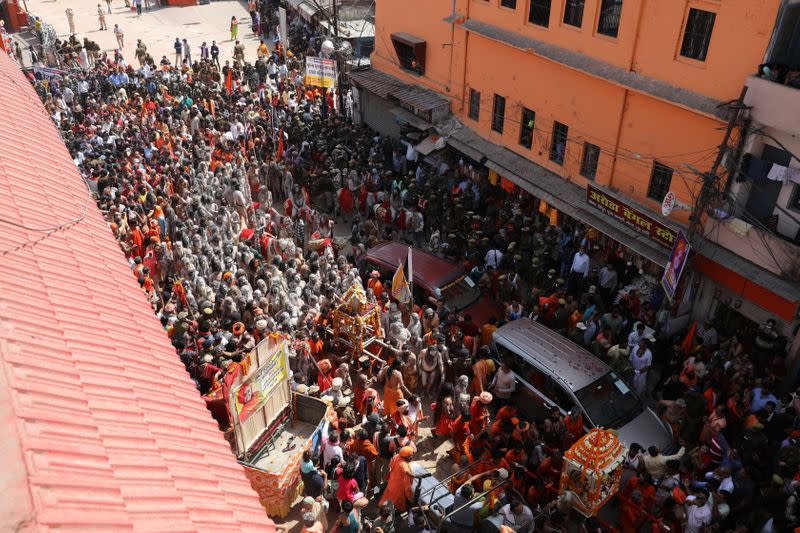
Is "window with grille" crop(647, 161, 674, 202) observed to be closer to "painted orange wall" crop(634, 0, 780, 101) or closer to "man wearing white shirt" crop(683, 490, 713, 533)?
"painted orange wall" crop(634, 0, 780, 101)

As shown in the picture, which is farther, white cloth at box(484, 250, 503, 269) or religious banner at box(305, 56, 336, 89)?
religious banner at box(305, 56, 336, 89)

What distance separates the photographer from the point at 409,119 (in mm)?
20688

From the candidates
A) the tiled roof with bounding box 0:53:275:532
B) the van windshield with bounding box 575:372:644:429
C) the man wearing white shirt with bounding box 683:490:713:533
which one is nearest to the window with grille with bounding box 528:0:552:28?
the van windshield with bounding box 575:372:644:429

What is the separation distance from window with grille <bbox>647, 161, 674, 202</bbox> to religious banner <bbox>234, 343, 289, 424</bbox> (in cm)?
892

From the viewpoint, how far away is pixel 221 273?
14156 mm

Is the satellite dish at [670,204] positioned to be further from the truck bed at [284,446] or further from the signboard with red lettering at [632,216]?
the truck bed at [284,446]

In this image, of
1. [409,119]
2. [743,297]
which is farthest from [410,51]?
[743,297]

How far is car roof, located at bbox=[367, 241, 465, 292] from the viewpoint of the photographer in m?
14.2

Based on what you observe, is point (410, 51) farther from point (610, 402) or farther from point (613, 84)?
point (610, 402)

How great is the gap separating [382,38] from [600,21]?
1012 cm

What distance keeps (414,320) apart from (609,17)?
803 cm

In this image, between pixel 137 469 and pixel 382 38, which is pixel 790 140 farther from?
pixel 382 38

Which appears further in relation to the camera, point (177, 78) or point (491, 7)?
point (177, 78)

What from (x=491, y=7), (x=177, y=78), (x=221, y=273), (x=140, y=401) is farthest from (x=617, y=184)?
(x=177, y=78)
